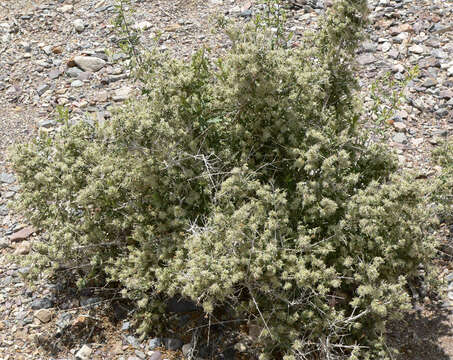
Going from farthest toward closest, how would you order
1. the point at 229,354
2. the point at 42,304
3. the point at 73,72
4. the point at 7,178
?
the point at 73,72 < the point at 7,178 < the point at 42,304 < the point at 229,354

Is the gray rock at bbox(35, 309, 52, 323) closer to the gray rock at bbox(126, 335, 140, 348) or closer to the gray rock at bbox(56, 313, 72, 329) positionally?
the gray rock at bbox(56, 313, 72, 329)

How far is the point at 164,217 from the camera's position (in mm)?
4191

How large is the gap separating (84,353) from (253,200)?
1928 mm

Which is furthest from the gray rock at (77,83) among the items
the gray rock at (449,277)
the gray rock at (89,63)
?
the gray rock at (449,277)

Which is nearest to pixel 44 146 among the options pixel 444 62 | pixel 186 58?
pixel 186 58

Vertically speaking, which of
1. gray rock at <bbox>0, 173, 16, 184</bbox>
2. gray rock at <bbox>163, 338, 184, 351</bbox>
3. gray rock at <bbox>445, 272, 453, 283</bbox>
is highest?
gray rock at <bbox>0, 173, 16, 184</bbox>

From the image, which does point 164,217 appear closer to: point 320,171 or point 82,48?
point 320,171

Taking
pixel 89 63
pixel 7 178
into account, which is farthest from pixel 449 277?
pixel 89 63

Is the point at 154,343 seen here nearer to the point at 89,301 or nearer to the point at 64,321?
the point at 89,301

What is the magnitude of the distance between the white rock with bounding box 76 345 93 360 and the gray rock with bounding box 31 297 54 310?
1.87 ft

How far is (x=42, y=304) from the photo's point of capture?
4.80m

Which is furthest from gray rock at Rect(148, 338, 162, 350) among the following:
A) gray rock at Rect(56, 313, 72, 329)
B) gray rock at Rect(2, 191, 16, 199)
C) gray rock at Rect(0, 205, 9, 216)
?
gray rock at Rect(2, 191, 16, 199)

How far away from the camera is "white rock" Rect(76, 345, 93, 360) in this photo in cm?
443

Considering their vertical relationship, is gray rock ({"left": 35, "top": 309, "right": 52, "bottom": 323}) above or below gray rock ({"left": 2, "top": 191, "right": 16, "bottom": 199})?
below
